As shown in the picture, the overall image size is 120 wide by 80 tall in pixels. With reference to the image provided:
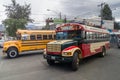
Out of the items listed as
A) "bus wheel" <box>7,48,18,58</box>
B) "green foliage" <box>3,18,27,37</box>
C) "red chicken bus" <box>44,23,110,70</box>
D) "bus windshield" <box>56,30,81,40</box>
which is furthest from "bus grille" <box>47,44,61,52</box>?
"green foliage" <box>3,18,27,37</box>

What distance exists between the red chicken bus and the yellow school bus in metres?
5.24

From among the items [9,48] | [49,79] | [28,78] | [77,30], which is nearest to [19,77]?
[28,78]

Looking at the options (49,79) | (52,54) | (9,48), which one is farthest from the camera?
(9,48)

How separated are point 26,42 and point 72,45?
7.05 meters

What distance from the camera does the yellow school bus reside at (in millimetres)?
14445

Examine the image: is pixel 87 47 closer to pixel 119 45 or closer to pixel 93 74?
pixel 93 74

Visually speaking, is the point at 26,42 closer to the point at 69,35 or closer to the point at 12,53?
the point at 12,53

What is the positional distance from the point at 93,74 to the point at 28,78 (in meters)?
3.18

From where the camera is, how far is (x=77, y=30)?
10.0 metres

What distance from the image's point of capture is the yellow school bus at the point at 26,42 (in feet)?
47.4

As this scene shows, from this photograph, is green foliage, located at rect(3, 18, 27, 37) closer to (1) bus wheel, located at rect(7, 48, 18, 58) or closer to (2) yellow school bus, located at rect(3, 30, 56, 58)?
(2) yellow school bus, located at rect(3, 30, 56, 58)

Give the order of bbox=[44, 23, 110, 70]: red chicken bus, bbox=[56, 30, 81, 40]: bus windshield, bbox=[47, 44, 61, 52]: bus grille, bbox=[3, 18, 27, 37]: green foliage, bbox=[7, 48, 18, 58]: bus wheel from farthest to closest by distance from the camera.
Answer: bbox=[3, 18, 27, 37]: green foliage
bbox=[7, 48, 18, 58]: bus wheel
bbox=[56, 30, 81, 40]: bus windshield
bbox=[47, 44, 61, 52]: bus grille
bbox=[44, 23, 110, 70]: red chicken bus

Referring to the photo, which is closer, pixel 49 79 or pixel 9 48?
pixel 49 79

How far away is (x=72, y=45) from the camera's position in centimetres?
932
